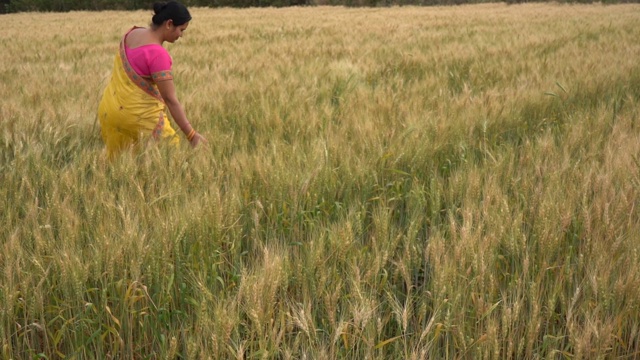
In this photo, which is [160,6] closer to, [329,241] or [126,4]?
[329,241]

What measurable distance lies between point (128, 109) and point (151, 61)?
0.90ft

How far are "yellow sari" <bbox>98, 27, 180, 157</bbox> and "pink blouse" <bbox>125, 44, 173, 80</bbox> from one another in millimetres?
33

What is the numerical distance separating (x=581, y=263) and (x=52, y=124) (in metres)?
2.46

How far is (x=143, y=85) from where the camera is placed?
2.77 metres

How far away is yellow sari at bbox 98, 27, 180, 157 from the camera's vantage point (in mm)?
2721

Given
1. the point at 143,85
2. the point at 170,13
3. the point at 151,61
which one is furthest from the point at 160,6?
the point at 143,85

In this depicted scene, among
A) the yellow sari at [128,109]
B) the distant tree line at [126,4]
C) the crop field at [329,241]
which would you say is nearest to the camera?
the crop field at [329,241]

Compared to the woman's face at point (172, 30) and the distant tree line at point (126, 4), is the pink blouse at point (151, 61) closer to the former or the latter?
the woman's face at point (172, 30)

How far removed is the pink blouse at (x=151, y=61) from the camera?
2684mm

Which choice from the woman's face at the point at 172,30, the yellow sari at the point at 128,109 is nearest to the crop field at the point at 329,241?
the yellow sari at the point at 128,109

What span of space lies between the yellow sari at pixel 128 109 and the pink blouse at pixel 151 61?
0.11ft

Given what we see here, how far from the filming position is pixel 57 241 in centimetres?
140

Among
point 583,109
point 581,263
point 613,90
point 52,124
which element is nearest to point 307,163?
point 581,263

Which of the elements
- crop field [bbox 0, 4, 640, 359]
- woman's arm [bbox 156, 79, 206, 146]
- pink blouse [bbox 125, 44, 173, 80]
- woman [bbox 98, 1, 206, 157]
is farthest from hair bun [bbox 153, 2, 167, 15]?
crop field [bbox 0, 4, 640, 359]
